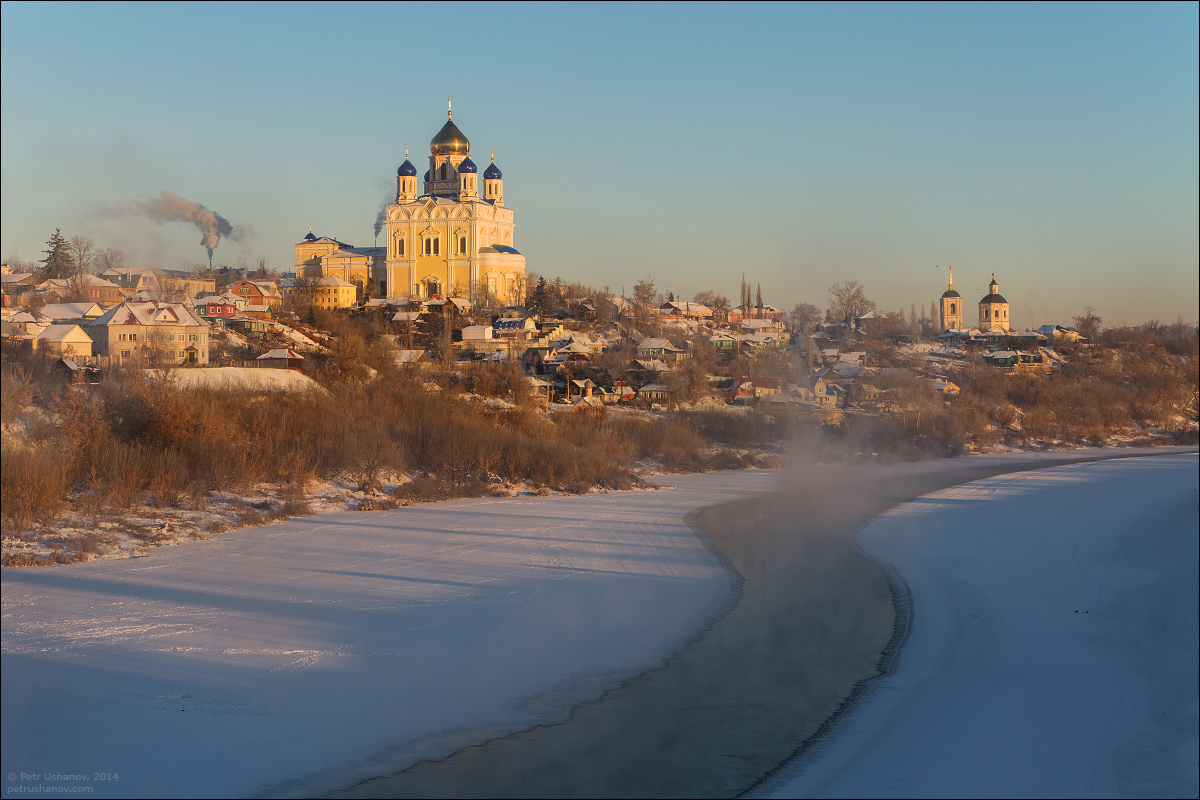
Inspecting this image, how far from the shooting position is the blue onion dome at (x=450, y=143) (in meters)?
65.9

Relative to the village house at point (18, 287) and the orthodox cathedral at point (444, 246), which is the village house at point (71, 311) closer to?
the village house at point (18, 287)

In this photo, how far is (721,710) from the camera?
8.20 m

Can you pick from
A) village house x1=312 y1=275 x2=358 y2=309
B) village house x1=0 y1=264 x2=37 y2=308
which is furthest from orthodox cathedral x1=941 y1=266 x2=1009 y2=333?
village house x1=0 y1=264 x2=37 y2=308

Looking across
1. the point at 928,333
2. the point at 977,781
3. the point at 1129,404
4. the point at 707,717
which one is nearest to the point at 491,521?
the point at 707,717

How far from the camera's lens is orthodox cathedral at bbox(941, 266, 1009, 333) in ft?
220

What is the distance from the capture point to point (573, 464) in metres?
24.0

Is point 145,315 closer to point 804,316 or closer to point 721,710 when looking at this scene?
point 721,710

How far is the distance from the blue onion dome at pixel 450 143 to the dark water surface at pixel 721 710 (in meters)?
55.7

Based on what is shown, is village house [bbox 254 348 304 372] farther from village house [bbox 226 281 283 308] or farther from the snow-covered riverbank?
the snow-covered riverbank

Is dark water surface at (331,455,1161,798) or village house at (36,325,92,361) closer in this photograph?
dark water surface at (331,455,1161,798)

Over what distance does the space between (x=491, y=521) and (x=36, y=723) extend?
10.8m

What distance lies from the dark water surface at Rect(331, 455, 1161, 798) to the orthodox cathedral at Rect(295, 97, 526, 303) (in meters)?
48.9

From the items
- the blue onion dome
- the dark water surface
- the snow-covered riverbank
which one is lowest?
the dark water surface

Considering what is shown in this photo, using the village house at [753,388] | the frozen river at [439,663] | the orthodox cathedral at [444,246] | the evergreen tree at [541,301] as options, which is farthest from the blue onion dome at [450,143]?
the frozen river at [439,663]
